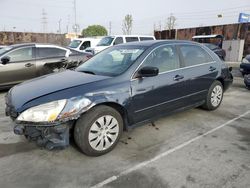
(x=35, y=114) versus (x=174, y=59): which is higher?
(x=174, y=59)

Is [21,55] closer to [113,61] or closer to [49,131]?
[113,61]

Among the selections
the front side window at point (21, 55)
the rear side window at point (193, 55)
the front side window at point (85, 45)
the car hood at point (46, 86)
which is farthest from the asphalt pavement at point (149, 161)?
the front side window at point (85, 45)

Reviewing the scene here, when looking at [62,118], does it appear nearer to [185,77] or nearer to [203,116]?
[185,77]

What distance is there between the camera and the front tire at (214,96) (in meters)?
4.96

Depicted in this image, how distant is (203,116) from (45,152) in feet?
10.2

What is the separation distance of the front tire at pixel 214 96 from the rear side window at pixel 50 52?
15.9ft

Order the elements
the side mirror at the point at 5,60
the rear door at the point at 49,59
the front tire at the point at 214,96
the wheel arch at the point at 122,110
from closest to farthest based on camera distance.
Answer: the wheel arch at the point at 122,110, the front tire at the point at 214,96, the side mirror at the point at 5,60, the rear door at the point at 49,59

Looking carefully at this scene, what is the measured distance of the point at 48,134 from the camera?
9.71ft

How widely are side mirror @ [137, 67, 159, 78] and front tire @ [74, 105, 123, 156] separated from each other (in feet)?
2.23

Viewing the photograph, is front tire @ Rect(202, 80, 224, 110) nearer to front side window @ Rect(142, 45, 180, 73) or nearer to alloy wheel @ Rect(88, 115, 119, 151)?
front side window @ Rect(142, 45, 180, 73)

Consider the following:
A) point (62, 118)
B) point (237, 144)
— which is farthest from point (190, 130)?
point (62, 118)

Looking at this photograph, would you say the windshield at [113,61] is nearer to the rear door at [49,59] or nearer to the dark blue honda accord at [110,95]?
the dark blue honda accord at [110,95]

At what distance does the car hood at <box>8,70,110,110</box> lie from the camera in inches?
123

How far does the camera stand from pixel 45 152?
3.42 m
